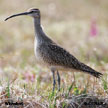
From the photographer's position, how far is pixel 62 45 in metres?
12.7

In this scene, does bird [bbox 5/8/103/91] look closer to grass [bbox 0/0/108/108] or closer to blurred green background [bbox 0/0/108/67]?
grass [bbox 0/0/108/108]

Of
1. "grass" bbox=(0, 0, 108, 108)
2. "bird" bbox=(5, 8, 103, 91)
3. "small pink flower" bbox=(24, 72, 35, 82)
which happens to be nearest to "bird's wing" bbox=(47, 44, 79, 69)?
"bird" bbox=(5, 8, 103, 91)

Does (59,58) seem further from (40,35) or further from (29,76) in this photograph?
(29,76)

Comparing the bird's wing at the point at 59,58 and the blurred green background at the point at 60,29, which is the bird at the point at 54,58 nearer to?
the bird's wing at the point at 59,58

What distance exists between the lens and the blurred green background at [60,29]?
11211 millimetres

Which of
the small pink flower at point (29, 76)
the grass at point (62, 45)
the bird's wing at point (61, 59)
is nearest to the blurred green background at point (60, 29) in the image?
the grass at point (62, 45)

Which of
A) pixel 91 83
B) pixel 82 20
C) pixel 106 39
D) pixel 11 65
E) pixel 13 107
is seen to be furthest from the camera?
pixel 82 20

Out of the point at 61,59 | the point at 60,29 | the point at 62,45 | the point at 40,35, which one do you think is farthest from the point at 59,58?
the point at 60,29

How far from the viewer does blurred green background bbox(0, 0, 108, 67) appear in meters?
11.2

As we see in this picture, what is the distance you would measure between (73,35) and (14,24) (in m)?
2.09

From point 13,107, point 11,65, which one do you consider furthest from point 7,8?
point 13,107

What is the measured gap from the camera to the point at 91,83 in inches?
298

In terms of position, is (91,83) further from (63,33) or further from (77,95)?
(63,33)

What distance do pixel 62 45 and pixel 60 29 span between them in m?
1.56
